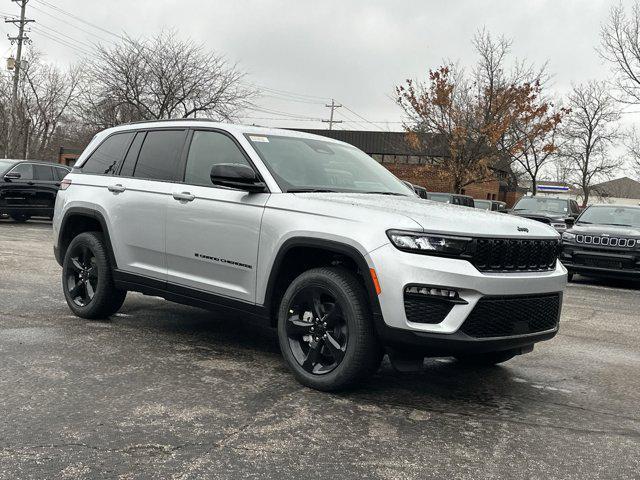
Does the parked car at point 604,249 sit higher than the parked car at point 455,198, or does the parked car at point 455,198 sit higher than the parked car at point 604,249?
the parked car at point 455,198

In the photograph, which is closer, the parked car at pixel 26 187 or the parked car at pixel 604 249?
the parked car at pixel 604 249

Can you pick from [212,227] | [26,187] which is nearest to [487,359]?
[212,227]

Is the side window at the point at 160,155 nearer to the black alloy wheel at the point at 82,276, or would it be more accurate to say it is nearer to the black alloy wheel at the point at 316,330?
the black alloy wheel at the point at 82,276

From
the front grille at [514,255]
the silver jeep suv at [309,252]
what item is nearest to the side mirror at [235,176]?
the silver jeep suv at [309,252]

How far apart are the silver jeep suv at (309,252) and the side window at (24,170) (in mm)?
12786

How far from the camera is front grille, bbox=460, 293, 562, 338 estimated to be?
13.0ft

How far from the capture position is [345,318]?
4.16 metres

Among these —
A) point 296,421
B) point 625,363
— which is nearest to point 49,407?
point 296,421

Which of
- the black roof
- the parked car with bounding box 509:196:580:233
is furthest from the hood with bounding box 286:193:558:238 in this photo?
the black roof

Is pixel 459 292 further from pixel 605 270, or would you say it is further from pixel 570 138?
pixel 570 138

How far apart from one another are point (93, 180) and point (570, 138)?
52352mm

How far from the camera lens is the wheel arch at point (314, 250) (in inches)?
159

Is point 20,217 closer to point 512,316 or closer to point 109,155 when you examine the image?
point 109,155

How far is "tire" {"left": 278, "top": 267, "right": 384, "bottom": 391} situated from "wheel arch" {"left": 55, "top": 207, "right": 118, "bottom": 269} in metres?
2.43
